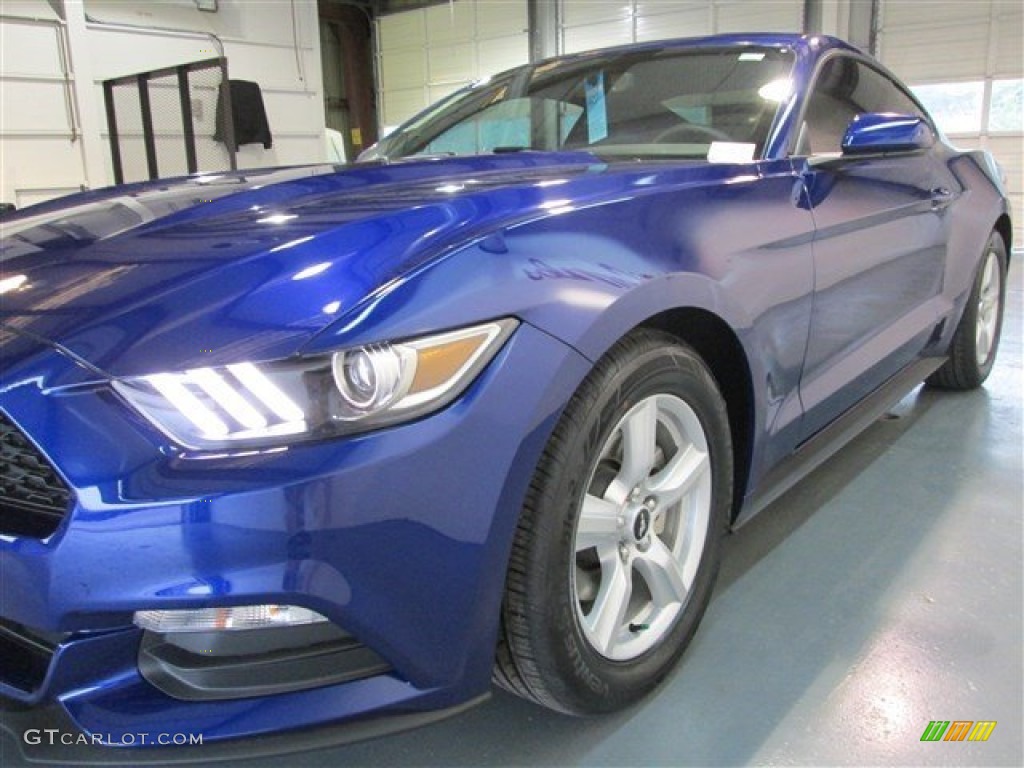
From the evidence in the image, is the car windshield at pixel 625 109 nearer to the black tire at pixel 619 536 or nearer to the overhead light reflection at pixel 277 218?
the black tire at pixel 619 536

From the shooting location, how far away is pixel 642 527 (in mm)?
1455

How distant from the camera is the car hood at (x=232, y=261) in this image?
100cm

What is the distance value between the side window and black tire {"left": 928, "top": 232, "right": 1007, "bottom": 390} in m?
0.83

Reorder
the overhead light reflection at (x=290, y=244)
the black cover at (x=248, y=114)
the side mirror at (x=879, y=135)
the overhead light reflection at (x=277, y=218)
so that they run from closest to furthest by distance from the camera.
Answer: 1. the overhead light reflection at (x=290, y=244)
2. the overhead light reflection at (x=277, y=218)
3. the side mirror at (x=879, y=135)
4. the black cover at (x=248, y=114)

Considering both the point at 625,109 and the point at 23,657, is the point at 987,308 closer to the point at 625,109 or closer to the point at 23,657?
the point at 625,109

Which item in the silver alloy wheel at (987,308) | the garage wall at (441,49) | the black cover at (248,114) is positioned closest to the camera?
the silver alloy wheel at (987,308)

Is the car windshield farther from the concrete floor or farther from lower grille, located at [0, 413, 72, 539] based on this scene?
lower grille, located at [0, 413, 72, 539]

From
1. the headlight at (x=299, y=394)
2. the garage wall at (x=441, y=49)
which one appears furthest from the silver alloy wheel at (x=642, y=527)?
the garage wall at (x=441, y=49)

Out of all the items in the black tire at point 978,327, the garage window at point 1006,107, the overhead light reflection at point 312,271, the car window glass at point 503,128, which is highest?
the garage window at point 1006,107

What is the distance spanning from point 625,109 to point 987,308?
6.69 ft

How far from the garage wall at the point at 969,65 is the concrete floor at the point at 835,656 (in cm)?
930

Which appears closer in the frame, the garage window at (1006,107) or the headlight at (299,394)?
the headlight at (299,394)

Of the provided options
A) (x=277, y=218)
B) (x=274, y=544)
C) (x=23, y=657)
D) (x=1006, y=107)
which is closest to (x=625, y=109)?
(x=277, y=218)

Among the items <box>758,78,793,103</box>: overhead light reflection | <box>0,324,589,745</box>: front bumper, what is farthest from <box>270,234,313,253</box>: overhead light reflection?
<box>758,78,793,103</box>: overhead light reflection
